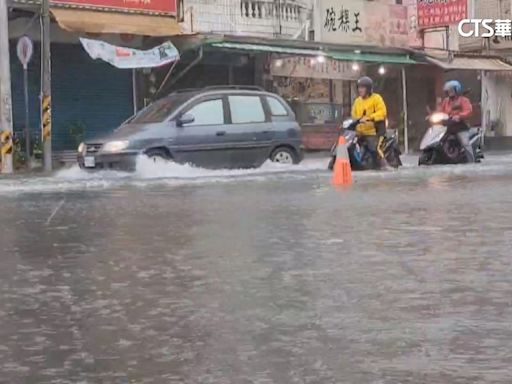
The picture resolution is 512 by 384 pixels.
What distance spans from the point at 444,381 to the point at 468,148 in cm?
1474

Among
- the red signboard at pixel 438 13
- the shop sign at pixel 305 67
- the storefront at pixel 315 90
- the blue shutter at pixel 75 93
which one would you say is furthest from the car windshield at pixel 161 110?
the red signboard at pixel 438 13

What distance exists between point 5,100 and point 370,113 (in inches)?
263

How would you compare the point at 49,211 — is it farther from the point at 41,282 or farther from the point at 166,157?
the point at 166,157

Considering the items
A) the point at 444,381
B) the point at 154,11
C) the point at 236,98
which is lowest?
the point at 444,381

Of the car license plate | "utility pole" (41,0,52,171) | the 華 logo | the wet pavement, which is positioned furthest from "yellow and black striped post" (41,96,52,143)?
the 華 logo

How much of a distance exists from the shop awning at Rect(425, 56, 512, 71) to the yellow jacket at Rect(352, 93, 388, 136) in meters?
10.2

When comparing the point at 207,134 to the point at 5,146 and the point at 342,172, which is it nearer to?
the point at 342,172

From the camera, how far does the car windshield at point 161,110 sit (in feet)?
53.7

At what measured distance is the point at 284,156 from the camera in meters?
17.5

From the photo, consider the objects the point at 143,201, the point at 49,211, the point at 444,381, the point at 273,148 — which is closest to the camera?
the point at 444,381

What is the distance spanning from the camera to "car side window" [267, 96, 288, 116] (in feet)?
56.9

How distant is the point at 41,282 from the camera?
6.34 m

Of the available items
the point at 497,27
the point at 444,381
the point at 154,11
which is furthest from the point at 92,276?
the point at 497,27

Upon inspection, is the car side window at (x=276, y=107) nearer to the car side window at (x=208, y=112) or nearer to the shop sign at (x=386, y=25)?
the car side window at (x=208, y=112)
